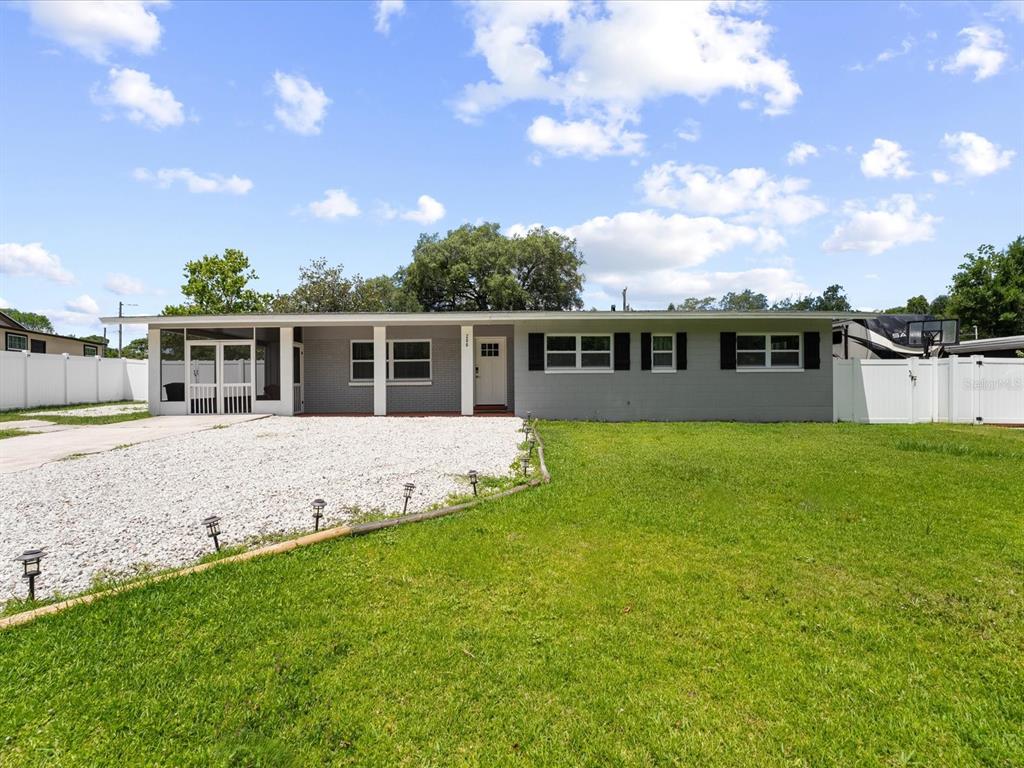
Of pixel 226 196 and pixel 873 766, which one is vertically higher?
pixel 226 196

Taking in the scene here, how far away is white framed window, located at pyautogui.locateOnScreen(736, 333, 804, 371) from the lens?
13142 mm

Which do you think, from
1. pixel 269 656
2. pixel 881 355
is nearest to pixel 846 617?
pixel 269 656

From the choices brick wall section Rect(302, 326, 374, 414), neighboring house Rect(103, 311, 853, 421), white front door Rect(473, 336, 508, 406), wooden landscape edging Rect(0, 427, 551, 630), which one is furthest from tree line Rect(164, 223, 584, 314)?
wooden landscape edging Rect(0, 427, 551, 630)

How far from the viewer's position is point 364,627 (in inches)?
106

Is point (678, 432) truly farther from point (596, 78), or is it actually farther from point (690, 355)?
point (596, 78)

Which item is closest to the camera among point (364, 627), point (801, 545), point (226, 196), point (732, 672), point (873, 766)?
point (873, 766)

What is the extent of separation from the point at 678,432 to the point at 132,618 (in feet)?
31.9

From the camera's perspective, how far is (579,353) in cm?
1337

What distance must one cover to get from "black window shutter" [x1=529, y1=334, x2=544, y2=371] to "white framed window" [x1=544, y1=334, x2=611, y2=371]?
0.12m

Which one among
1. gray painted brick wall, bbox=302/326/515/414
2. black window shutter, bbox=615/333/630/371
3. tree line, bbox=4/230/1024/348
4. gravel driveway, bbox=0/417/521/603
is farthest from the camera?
tree line, bbox=4/230/1024/348

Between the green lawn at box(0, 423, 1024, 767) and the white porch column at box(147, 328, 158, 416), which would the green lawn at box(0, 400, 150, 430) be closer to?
the white porch column at box(147, 328, 158, 416)

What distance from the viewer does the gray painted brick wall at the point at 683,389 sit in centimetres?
1305

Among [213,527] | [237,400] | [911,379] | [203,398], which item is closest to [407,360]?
[237,400]

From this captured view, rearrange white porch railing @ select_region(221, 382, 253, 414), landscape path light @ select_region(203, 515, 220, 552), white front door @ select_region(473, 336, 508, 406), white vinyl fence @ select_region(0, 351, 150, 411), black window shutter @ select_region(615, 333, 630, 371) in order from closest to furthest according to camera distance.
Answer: landscape path light @ select_region(203, 515, 220, 552) → black window shutter @ select_region(615, 333, 630, 371) → white porch railing @ select_region(221, 382, 253, 414) → white front door @ select_region(473, 336, 508, 406) → white vinyl fence @ select_region(0, 351, 150, 411)
